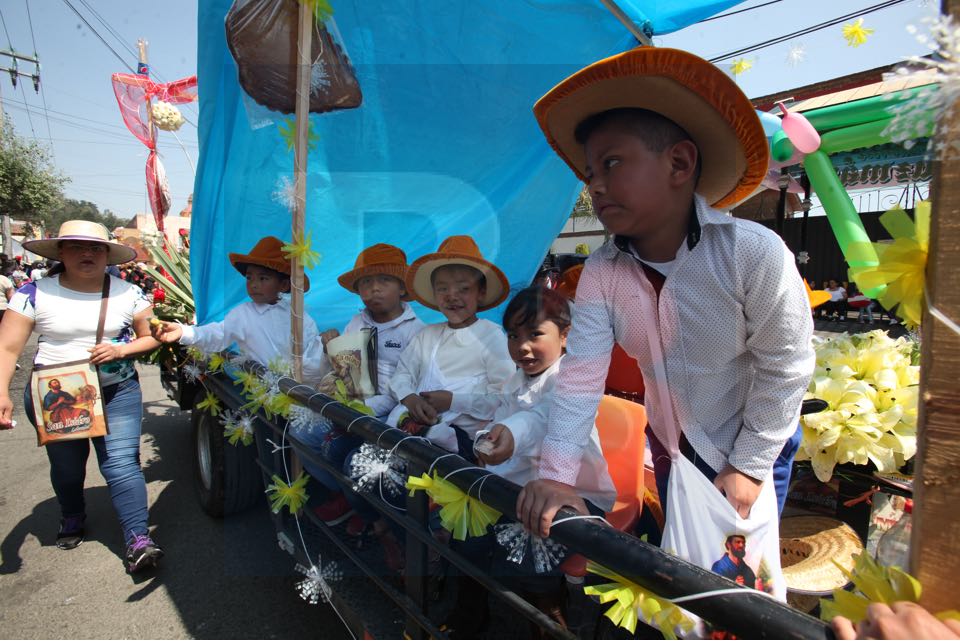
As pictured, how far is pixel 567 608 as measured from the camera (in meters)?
1.83

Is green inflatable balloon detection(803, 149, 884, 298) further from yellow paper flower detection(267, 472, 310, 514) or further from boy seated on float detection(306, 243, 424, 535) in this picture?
yellow paper flower detection(267, 472, 310, 514)

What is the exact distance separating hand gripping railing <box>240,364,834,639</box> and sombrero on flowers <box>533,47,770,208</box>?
1.03m

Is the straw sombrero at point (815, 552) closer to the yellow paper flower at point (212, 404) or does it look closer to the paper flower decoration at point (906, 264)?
the paper flower decoration at point (906, 264)

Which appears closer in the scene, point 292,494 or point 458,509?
point 458,509

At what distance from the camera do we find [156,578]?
297cm

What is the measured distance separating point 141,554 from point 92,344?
126 cm

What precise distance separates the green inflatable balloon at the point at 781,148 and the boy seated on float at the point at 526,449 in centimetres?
237

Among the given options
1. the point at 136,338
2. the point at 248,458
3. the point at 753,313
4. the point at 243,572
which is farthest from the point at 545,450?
the point at 136,338

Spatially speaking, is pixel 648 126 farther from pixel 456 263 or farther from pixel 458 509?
pixel 456 263

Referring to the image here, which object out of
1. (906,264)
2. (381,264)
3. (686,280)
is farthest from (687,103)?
(381,264)

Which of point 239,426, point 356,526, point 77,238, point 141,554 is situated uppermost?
point 77,238

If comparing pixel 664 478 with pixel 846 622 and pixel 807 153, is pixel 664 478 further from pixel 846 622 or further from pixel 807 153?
pixel 807 153

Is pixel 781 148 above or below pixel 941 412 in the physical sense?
above

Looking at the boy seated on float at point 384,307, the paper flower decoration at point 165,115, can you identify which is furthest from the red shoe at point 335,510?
the paper flower decoration at point 165,115
